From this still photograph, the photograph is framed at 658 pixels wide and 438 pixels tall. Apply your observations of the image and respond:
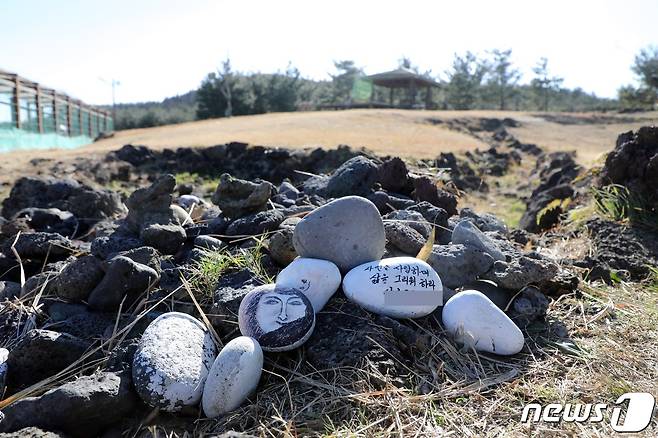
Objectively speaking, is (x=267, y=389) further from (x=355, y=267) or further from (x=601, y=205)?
Answer: (x=601, y=205)

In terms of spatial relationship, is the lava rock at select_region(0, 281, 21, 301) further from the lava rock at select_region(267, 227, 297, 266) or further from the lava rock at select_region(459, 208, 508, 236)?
the lava rock at select_region(459, 208, 508, 236)

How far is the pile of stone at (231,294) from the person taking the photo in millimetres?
2447

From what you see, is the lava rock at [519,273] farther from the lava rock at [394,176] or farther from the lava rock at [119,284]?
the lava rock at [119,284]

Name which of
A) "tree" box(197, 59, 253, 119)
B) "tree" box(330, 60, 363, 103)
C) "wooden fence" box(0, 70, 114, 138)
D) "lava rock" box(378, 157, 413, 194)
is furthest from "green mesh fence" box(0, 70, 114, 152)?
"tree" box(330, 60, 363, 103)

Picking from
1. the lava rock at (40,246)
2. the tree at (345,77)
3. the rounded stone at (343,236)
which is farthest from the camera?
the tree at (345,77)

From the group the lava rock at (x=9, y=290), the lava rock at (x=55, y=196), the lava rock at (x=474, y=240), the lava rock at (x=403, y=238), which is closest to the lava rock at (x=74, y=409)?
the lava rock at (x=9, y=290)

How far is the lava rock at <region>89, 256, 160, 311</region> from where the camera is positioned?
3141mm

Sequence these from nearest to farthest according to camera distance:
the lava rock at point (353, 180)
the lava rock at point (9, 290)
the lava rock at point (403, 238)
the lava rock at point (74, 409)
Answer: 1. the lava rock at point (74, 409)
2. the lava rock at point (403, 238)
3. the lava rock at point (9, 290)
4. the lava rock at point (353, 180)

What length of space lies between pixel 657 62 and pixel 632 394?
4559cm

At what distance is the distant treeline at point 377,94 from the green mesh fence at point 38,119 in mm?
12375

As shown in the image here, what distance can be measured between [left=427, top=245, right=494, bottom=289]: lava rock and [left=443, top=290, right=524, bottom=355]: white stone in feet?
1.38

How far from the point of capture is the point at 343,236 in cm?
307

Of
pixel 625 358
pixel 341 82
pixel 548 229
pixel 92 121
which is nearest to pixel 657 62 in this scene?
pixel 341 82

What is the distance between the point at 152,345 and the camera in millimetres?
2568
